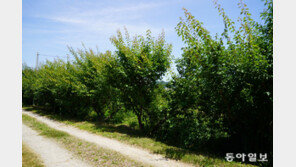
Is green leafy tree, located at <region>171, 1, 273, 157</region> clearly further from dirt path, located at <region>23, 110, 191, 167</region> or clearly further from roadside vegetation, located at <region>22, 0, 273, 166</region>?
dirt path, located at <region>23, 110, 191, 167</region>

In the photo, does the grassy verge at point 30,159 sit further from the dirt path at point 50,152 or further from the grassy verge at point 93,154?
the grassy verge at point 93,154

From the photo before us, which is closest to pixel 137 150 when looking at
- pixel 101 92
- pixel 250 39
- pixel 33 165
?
pixel 33 165

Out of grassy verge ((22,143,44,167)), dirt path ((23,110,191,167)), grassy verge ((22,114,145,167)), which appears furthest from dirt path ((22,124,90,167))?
dirt path ((23,110,191,167))

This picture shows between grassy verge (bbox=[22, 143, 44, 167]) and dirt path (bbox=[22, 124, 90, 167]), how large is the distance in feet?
0.43

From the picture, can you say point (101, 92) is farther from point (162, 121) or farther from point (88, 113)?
point (162, 121)

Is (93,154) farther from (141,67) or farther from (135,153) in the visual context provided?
(141,67)

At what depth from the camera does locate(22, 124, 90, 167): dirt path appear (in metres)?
5.00

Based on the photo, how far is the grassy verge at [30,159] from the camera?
4.90 m

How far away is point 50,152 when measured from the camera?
5.96 m

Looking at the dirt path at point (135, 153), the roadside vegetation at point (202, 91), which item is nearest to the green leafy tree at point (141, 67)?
the roadside vegetation at point (202, 91)

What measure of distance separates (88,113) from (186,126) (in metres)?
9.91

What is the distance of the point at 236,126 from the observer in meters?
5.42

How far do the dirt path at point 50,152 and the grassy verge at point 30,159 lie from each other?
0.43ft

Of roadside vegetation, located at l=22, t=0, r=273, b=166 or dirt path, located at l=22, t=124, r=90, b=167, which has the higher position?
roadside vegetation, located at l=22, t=0, r=273, b=166
